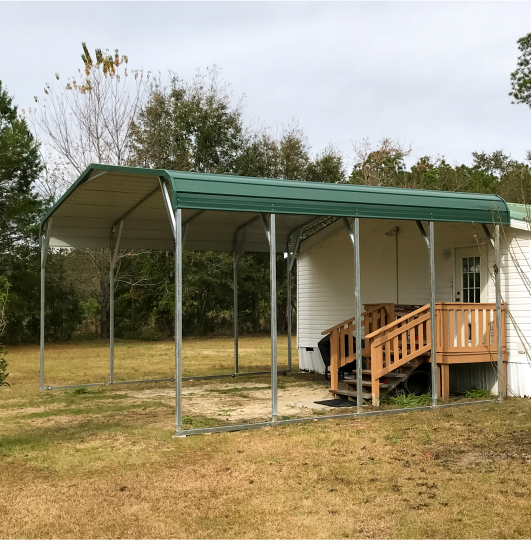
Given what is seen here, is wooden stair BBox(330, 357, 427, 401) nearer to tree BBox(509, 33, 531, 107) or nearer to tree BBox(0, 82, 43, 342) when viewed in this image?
tree BBox(0, 82, 43, 342)

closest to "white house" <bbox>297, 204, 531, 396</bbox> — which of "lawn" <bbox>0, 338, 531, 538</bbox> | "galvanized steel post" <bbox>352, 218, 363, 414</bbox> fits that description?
"lawn" <bbox>0, 338, 531, 538</bbox>

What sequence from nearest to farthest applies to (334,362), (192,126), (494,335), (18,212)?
1. (494,335)
2. (334,362)
3. (18,212)
4. (192,126)

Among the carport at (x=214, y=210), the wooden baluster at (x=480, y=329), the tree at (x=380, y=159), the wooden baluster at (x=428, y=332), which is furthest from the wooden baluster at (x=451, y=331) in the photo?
the tree at (x=380, y=159)

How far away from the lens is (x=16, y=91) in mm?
24094

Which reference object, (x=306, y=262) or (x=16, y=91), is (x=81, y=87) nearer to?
(x=16, y=91)

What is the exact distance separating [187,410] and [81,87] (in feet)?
58.9

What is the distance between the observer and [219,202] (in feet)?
24.4

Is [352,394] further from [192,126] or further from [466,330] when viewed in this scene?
[192,126]

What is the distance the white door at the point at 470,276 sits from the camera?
1033 centimetres

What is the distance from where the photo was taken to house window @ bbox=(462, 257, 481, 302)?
10.4 metres

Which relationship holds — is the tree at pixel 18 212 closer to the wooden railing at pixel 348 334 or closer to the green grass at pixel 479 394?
the wooden railing at pixel 348 334

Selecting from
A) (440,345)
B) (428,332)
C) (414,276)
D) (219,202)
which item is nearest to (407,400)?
(440,345)

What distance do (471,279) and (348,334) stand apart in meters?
2.27

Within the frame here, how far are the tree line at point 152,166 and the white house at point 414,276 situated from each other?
11.0 metres
